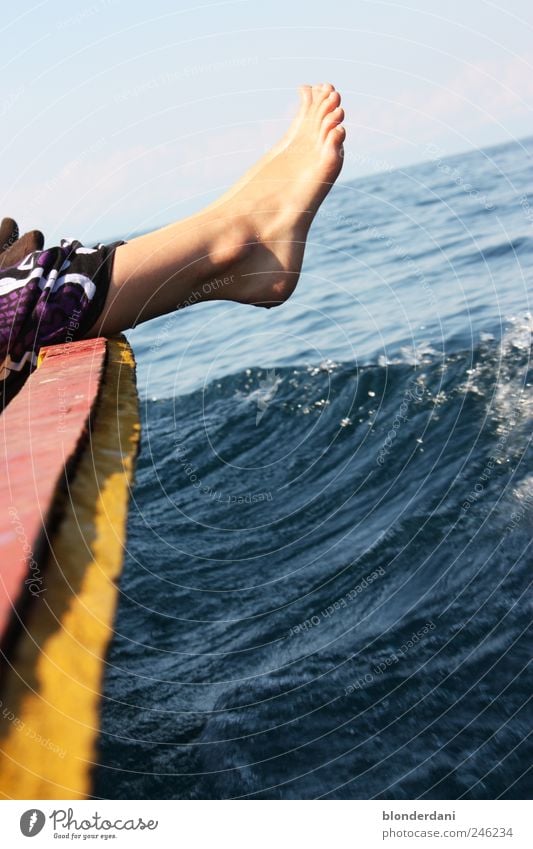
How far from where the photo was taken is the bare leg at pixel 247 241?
54.9 inches

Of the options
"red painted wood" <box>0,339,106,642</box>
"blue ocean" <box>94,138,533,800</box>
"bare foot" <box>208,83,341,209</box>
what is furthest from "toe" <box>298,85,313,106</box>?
"red painted wood" <box>0,339,106,642</box>

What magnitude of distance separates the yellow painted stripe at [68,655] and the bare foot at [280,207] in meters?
0.81

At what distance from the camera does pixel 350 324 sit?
3934 millimetres

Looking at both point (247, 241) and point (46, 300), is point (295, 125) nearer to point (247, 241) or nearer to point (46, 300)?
point (247, 241)

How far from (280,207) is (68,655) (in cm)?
134

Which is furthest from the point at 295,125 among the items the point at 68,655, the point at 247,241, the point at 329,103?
the point at 68,655

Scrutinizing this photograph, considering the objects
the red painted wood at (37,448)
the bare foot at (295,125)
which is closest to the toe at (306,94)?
the bare foot at (295,125)

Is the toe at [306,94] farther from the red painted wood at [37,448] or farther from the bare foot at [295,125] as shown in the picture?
the red painted wood at [37,448]

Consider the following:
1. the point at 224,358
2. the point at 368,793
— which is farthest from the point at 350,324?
the point at 368,793

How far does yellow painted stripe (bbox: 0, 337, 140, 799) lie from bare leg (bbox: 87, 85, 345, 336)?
0.50 m

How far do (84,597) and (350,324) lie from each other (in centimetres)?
333

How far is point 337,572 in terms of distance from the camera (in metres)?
1.71

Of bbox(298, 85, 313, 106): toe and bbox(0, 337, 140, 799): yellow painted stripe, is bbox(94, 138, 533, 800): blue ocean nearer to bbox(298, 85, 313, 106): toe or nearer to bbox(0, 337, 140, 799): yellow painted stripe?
bbox(0, 337, 140, 799): yellow painted stripe

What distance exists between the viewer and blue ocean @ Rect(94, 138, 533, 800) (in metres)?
1.17
